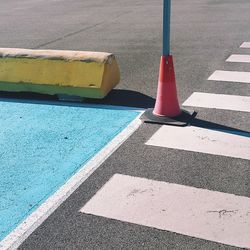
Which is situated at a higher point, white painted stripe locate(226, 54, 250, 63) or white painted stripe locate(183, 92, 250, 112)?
white painted stripe locate(226, 54, 250, 63)

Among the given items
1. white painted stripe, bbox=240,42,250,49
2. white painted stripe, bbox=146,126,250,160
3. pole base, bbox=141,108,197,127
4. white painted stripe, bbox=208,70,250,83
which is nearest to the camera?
white painted stripe, bbox=146,126,250,160

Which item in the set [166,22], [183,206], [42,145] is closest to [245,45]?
[166,22]

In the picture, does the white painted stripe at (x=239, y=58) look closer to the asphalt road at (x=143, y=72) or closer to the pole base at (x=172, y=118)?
the asphalt road at (x=143, y=72)

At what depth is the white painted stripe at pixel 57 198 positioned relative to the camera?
3.74 meters

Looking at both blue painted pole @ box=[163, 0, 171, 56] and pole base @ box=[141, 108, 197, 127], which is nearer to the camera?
blue painted pole @ box=[163, 0, 171, 56]

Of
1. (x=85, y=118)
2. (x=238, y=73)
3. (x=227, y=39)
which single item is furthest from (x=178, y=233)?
(x=227, y=39)

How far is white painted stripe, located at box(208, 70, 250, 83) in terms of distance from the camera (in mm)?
8000

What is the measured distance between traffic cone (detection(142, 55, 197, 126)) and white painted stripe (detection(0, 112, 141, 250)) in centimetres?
58

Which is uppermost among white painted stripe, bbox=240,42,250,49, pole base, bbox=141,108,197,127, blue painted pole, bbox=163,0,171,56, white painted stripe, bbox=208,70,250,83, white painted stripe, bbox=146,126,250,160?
blue painted pole, bbox=163,0,171,56

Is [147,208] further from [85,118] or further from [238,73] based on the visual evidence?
[238,73]

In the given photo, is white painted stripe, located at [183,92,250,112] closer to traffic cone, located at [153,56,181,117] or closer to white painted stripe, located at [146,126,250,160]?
traffic cone, located at [153,56,181,117]

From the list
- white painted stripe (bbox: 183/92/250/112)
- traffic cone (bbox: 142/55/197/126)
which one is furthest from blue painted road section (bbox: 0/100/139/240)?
white painted stripe (bbox: 183/92/250/112)

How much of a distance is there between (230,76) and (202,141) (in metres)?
3.15

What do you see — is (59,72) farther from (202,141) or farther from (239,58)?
(239,58)
